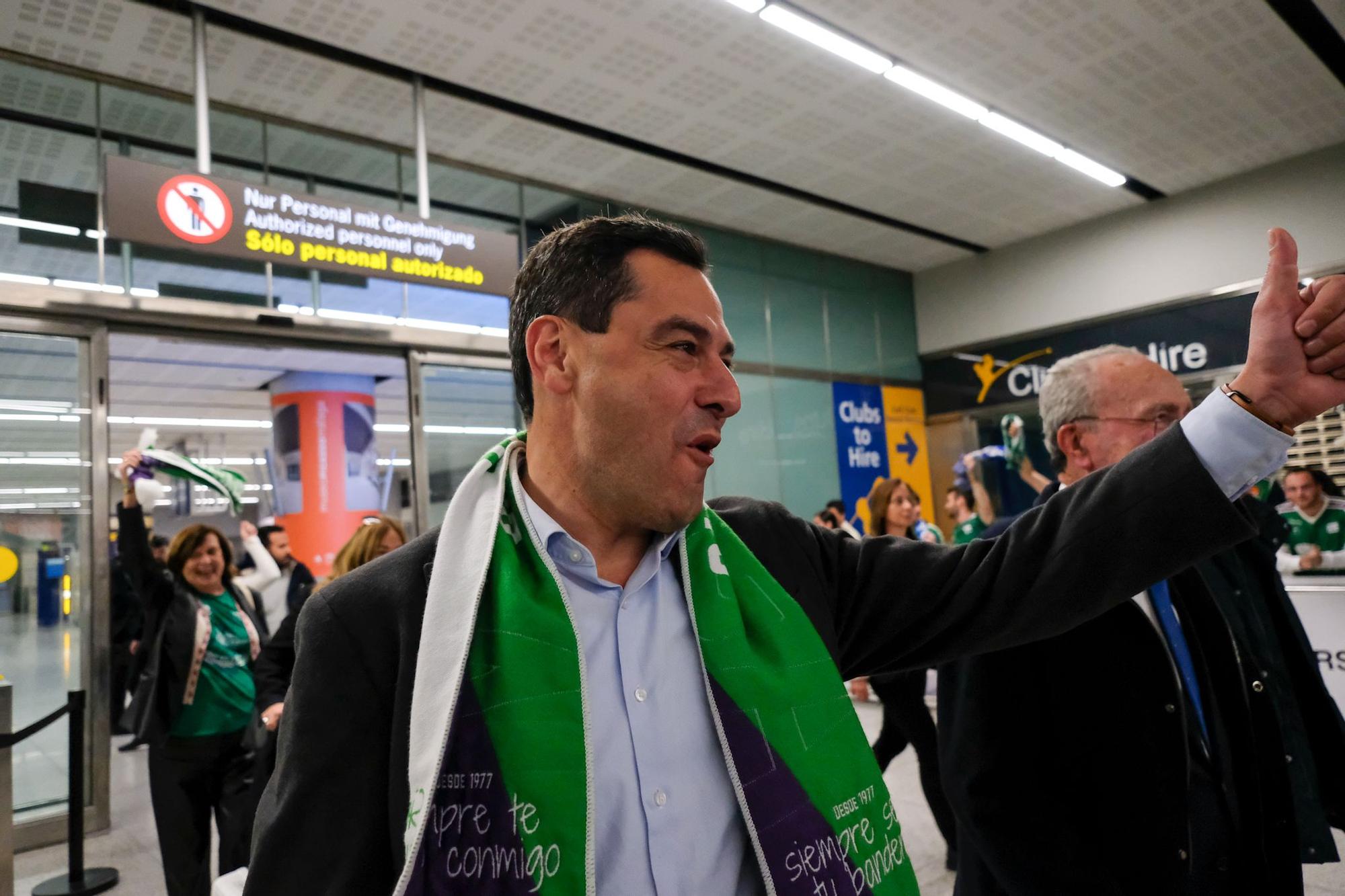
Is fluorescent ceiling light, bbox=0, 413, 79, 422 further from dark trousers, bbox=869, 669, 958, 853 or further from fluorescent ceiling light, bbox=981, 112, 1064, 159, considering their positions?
fluorescent ceiling light, bbox=981, 112, 1064, 159

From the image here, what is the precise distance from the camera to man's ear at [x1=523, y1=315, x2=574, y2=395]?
1202 millimetres

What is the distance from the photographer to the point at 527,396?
4.36ft

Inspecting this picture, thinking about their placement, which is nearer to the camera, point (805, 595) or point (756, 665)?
point (756, 665)

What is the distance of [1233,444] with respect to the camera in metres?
1.04

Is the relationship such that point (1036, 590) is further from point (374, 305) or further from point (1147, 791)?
point (374, 305)

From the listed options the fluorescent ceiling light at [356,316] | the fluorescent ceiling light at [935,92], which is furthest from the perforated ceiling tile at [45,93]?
the fluorescent ceiling light at [935,92]

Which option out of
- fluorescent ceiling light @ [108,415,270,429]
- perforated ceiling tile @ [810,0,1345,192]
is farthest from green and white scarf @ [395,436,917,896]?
fluorescent ceiling light @ [108,415,270,429]

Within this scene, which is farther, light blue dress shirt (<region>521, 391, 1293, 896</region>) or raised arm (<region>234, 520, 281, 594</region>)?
raised arm (<region>234, 520, 281, 594</region>)

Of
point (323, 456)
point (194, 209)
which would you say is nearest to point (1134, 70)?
point (194, 209)

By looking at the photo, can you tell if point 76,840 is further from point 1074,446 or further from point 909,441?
point 909,441

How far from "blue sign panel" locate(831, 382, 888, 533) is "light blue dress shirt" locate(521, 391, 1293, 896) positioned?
8.27 m

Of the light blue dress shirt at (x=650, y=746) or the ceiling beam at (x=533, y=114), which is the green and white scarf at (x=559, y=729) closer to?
the light blue dress shirt at (x=650, y=746)

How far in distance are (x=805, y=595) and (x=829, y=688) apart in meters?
0.15

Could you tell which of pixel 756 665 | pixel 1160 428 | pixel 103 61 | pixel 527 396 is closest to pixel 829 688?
pixel 756 665
